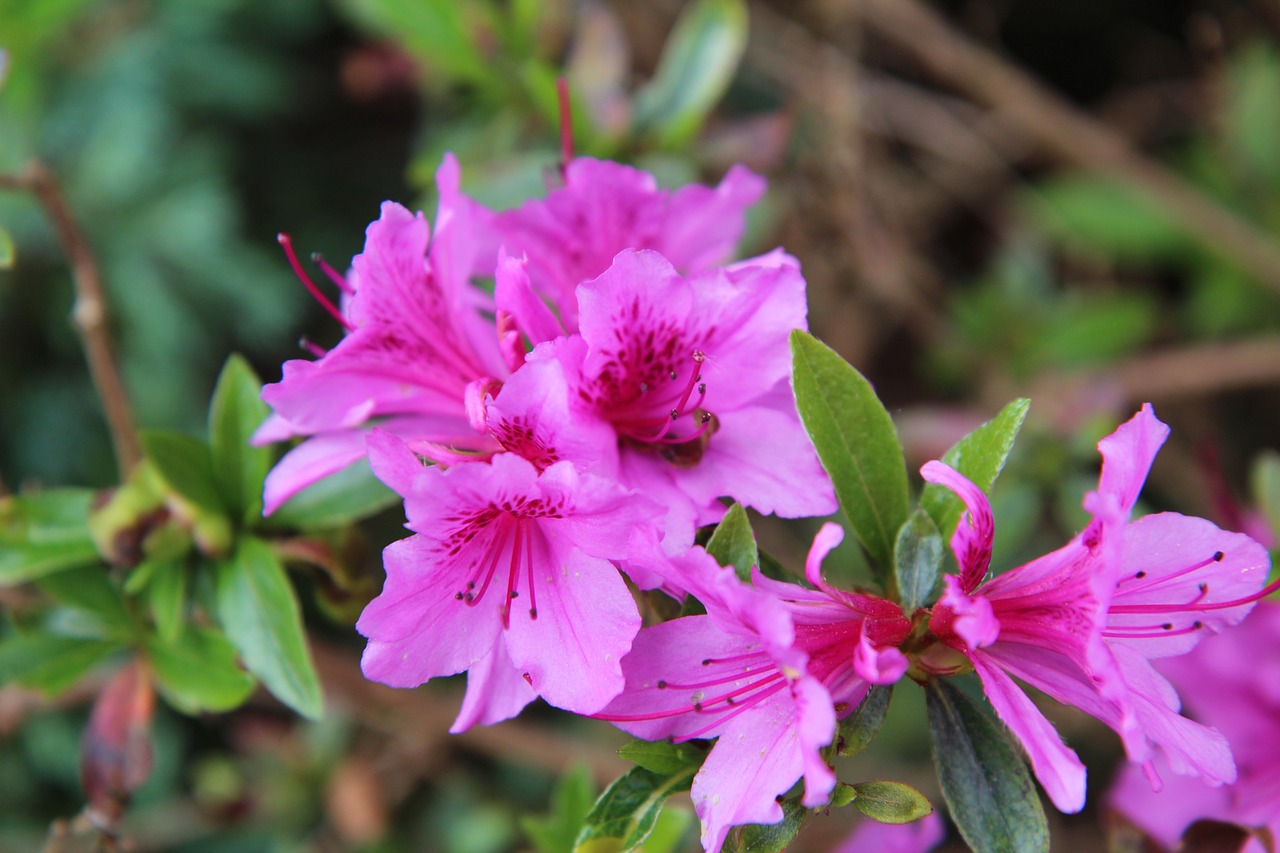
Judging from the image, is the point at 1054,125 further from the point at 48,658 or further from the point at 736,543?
the point at 48,658

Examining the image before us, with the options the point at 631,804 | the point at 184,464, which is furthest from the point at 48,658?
the point at 631,804

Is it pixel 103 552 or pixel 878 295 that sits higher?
pixel 103 552

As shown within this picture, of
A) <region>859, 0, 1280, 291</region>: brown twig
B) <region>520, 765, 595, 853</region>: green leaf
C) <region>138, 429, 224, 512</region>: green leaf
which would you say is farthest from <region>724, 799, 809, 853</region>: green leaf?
<region>859, 0, 1280, 291</region>: brown twig

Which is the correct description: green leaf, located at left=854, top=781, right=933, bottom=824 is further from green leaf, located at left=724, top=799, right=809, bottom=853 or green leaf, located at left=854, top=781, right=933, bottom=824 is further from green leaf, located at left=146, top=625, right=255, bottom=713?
green leaf, located at left=146, top=625, right=255, bottom=713

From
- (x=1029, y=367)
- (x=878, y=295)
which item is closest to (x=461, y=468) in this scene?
(x=878, y=295)

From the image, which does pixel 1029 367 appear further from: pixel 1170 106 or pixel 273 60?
pixel 273 60

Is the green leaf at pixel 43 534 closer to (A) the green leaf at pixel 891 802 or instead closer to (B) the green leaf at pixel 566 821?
(B) the green leaf at pixel 566 821
